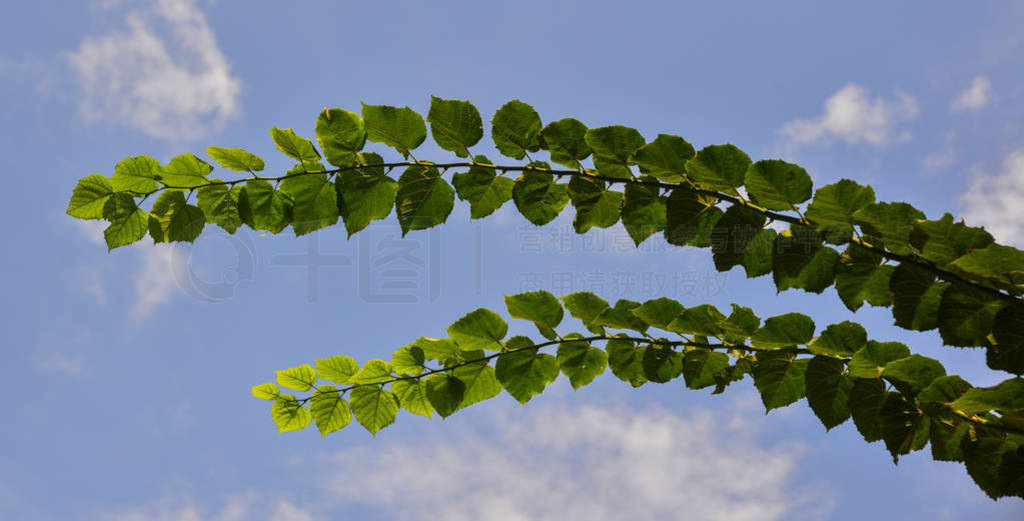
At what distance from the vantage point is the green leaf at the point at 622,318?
201 centimetres

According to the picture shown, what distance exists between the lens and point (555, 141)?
1921 millimetres

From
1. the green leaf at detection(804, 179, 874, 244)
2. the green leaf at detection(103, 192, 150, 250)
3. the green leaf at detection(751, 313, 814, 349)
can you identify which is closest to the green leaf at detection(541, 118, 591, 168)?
the green leaf at detection(804, 179, 874, 244)

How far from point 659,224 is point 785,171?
0.44m

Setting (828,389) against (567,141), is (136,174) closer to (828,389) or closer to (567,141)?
(567,141)

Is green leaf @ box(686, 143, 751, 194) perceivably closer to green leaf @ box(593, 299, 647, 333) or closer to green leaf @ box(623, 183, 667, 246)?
green leaf @ box(623, 183, 667, 246)

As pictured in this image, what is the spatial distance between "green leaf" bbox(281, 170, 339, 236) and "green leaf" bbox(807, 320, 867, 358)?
65.0 inches

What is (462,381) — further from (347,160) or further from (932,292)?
(932,292)

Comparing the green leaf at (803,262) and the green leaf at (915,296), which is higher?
the green leaf at (803,262)

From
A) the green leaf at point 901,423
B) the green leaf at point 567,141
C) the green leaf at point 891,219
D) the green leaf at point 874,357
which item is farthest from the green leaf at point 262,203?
the green leaf at point 901,423

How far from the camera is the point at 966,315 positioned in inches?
63.8

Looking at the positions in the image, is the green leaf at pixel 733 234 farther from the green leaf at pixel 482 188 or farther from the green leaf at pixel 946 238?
the green leaf at pixel 482 188

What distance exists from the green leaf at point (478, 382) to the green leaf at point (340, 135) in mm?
851

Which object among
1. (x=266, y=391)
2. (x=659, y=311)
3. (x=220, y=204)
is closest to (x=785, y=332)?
(x=659, y=311)

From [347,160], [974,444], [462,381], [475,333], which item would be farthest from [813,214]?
[347,160]
